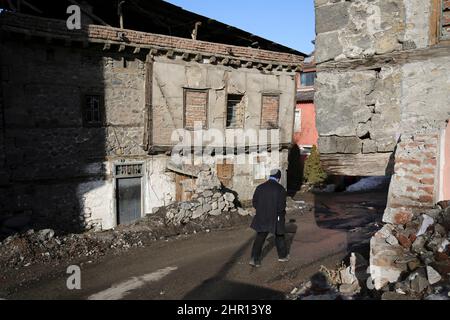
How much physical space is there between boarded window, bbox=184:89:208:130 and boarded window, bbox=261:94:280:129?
309 cm

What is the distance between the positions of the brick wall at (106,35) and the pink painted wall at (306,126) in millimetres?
9532

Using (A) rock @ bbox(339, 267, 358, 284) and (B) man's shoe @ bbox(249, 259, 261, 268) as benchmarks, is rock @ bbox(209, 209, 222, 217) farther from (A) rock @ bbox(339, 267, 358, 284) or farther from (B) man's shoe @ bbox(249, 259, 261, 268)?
(A) rock @ bbox(339, 267, 358, 284)

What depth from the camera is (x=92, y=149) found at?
12773 millimetres

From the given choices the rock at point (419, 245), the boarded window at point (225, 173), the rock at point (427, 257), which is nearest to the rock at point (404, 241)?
the rock at point (419, 245)

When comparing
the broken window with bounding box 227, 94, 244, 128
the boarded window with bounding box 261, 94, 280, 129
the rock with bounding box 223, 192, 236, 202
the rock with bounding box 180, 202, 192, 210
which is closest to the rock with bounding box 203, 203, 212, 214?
the rock with bounding box 180, 202, 192, 210

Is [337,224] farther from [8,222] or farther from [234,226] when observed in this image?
[8,222]

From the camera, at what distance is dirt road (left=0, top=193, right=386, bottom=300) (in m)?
6.95

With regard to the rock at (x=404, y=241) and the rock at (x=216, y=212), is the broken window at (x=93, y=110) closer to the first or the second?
the rock at (x=216, y=212)

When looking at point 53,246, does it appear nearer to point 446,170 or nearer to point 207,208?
point 207,208

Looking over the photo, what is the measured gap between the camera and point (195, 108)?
14766 millimetres

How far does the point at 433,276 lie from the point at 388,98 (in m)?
2.30

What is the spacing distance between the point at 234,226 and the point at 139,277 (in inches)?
234

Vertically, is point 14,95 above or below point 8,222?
above
